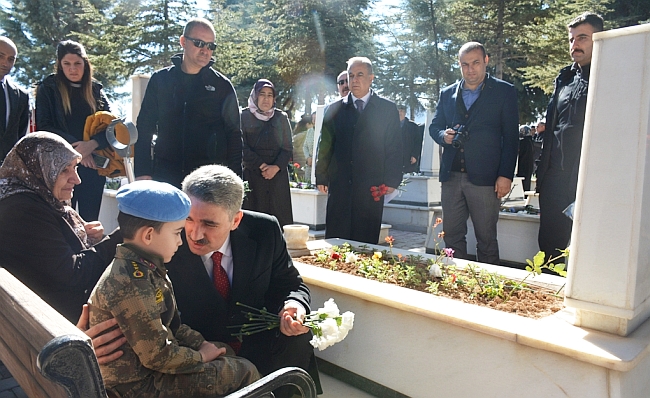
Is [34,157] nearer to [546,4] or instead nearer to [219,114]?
[219,114]

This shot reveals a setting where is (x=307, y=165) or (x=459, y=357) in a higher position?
(x=307, y=165)

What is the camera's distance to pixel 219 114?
413 cm

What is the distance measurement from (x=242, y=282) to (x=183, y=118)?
80.2 inches

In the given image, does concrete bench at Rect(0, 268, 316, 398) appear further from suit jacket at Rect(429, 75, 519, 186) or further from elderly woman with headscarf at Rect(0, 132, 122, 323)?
suit jacket at Rect(429, 75, 519, 186)

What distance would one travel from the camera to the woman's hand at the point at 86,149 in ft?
13.9

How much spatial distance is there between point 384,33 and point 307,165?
64.2ft

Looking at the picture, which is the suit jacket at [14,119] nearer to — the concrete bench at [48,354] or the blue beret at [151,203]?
the concrete bench at [48,354]

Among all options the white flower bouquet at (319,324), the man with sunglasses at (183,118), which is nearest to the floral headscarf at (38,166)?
the white flower bouquet at (319,324)

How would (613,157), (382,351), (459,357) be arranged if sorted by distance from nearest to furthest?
(613,157), (459,357), (382,351)

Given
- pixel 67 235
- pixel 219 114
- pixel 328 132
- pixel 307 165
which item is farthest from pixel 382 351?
pixel 307 165

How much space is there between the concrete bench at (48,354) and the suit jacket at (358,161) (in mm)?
3277

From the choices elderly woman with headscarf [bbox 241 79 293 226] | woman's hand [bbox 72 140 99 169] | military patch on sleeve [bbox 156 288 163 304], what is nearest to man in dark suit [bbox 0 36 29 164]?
woman's hand [bbox 72 140 99 169]

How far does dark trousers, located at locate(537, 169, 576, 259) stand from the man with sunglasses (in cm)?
271

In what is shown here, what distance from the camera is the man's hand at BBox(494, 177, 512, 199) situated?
432cm
